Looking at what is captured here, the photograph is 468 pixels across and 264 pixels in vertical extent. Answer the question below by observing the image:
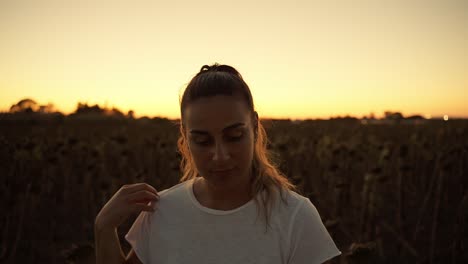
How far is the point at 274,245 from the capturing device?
1.53 meters

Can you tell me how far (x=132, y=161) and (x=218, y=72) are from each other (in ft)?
16.9

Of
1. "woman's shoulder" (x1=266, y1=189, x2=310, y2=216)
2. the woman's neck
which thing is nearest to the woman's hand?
the woman's neck

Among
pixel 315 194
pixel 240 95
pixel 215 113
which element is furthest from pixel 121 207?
pixel 315 194

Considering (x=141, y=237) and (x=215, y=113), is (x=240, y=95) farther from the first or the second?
(x=141, y=237)

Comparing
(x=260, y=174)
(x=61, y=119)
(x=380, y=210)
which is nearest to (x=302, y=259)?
(x=260, y=174)

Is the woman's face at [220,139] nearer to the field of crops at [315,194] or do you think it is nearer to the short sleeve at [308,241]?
the short sleeve at [308,241]

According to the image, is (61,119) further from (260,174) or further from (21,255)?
(260,174)

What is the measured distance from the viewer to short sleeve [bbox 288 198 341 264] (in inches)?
59.1

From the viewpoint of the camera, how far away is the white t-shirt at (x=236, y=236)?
4.98ft

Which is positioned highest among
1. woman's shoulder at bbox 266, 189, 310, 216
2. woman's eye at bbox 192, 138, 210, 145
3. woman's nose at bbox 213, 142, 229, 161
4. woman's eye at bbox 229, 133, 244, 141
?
woman's eye at bbox 229, 133, 244, 141

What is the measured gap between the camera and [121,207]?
155 centimetres

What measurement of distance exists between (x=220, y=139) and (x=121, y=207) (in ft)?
1.49

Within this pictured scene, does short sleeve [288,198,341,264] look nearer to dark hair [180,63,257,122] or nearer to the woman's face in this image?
the woman's face

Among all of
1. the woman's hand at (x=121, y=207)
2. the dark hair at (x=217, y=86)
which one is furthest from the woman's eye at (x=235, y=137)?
the woman's hand at (x=121, y=207)
